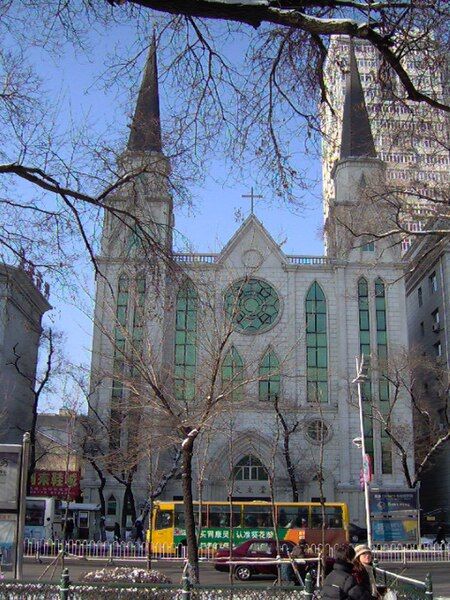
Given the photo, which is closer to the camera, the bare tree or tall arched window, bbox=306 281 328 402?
the bare tree

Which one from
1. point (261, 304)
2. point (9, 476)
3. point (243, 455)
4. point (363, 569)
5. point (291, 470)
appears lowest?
point (363, 569)

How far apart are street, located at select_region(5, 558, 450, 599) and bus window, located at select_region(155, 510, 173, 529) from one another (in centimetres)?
359

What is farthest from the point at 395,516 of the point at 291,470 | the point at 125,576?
the point at 125,576

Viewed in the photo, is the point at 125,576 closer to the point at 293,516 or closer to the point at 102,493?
the point at 293,516

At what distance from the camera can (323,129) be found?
Answer: 27.4ft

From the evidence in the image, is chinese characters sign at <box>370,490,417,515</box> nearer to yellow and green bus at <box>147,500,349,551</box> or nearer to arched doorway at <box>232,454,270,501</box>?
yellow and green bus at <box>147,500,349,551</box>

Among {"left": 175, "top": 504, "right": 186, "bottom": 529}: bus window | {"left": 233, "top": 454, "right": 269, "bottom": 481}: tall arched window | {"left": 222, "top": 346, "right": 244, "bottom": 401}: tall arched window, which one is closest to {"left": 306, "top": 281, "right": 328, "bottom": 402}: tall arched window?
{"left": 233, "top": 454, "right": 269, "bottom": 481}: tall arched window

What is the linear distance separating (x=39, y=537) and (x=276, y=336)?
18.1 metres

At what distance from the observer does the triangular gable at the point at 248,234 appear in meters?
45.5

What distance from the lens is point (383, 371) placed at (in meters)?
39.7

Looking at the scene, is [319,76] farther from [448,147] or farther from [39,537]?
[39,537]

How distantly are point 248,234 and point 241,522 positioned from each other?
21.5 meters

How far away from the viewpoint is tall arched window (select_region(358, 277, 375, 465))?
40.8 meters

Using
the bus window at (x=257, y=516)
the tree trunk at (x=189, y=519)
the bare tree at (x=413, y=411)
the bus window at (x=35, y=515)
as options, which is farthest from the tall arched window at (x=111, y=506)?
the tree trunk at (x=189, y=519)
